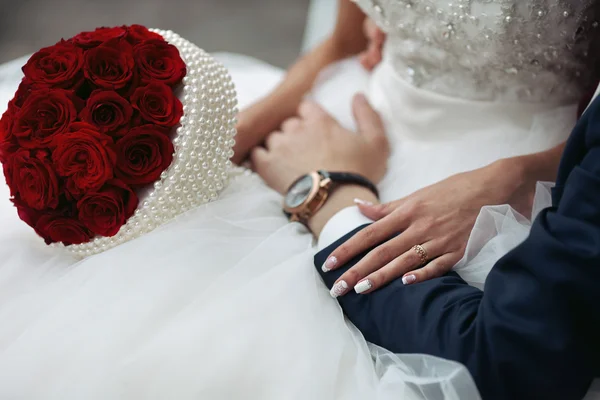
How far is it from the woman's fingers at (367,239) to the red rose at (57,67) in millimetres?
380

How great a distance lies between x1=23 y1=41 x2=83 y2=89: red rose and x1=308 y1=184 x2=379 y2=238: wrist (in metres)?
0.37

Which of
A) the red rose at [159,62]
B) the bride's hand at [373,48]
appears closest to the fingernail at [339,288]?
the red rose at [159,62]

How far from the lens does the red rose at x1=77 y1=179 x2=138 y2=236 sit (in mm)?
726

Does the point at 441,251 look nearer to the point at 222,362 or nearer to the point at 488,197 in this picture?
the point at 488,197

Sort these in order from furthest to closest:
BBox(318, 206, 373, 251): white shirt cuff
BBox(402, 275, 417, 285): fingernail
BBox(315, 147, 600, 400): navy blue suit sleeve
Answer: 1. BBox(318, 206, 373, 251): white shirt cuff
2. BBox(402, 275, 417, 285): fingernail
3. BBox(315, 147, 600, 400): navy blue suit sleeve

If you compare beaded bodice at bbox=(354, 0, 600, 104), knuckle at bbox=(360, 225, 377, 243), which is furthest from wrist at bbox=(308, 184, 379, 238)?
beaded bodice at bbox=(354, 0, 600, 104)

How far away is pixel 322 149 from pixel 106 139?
0.40 m

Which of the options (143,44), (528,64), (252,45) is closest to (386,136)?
(528,64)

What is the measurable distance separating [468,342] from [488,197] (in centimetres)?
26

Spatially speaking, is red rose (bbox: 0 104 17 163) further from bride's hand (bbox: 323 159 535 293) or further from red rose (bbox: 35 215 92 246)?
bride's hand (bbox: 323 159 535 293)

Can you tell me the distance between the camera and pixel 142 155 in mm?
741

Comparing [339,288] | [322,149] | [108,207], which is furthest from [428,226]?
[108,207]

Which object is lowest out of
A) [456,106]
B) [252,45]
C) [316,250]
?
[252,45]

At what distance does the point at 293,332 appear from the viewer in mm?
658
